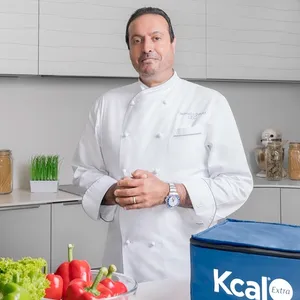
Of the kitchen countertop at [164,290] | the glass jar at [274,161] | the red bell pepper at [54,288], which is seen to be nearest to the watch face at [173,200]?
the kitchen countertop at [164,290]

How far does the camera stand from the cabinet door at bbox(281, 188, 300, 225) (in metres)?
2.99

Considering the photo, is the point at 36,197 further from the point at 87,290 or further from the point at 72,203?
the point at 87,290

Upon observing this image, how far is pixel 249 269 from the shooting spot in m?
0.95

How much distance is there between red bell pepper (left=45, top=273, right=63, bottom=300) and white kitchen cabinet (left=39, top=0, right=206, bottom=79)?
1.74 m

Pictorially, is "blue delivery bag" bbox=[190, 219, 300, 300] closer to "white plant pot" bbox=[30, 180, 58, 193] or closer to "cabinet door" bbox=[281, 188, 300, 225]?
"white plant pot" bbox=[30, 180, 58, 193]

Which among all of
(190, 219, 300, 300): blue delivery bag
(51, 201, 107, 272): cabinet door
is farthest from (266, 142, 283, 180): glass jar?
(190, 219, 300, 300): blue delivery bag

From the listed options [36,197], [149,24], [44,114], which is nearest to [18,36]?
[44,114]

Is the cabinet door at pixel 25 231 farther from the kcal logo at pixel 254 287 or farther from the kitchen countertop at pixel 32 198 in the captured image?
the kcal logo at pixel 254 287

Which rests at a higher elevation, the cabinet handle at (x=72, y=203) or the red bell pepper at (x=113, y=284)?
the cabinet handle at (x=72, y=203)

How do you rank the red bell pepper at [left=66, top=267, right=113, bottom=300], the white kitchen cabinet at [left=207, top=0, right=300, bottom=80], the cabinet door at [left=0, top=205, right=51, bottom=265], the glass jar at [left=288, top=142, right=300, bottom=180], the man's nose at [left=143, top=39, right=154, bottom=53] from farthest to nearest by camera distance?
the glass jar at [left=288, top=142, right=300, bottom=180]
the white kitchen cabinet at [left=207, top=0, right=300, bottom=80]
the cabinet door at [left=0, top=205, right=51, bottom=265]
the man's nose at [left=143, top=39, right=154, bottom=53]
the red bell pepper at [left=66, top=267, right=113, bottom=300]

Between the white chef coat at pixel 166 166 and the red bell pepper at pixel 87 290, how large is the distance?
23.5 inches

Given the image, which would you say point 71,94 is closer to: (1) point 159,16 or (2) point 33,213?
(2) point 33,213

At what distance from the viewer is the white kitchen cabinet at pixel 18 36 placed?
8.56ft

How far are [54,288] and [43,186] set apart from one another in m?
1.77
